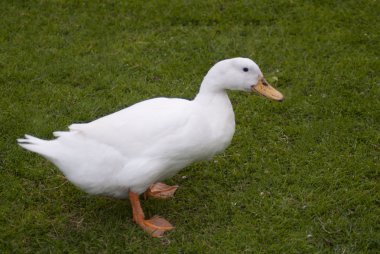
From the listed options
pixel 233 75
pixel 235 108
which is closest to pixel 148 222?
pixel 233 75

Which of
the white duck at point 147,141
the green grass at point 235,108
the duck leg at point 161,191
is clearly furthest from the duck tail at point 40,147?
the duck leg at point 161,191

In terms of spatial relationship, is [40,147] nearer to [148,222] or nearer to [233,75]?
[148,222]

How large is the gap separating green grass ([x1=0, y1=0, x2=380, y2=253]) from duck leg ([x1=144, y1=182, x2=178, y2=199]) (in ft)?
0.22

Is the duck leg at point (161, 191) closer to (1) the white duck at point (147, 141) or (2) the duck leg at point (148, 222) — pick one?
(2) the duck leg at point (148, 222)

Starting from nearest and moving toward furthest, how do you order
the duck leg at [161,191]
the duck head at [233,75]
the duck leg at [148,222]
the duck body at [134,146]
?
the duck body at [134,146], the duck head at [233,75], the duck leg at [148,222], the duck leg at [161,191]

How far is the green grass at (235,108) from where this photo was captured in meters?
3.73

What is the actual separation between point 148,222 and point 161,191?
1.44 feet

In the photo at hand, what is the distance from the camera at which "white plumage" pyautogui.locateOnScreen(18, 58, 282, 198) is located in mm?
3455

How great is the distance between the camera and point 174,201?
412 centimetres

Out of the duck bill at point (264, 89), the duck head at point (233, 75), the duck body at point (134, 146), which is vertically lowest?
the duck body at point (134, 146)

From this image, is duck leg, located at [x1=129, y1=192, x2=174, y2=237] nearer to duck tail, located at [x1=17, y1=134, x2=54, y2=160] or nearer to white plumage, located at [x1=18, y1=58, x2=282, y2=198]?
white plumage, located at [x1=18, y1=58, x2=282, y2=198]

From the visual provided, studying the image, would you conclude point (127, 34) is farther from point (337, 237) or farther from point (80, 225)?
point (337, 237)

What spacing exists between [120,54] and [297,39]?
231 cm

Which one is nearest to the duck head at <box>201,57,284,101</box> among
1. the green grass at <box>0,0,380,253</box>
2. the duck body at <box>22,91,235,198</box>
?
the duck body at <box>22,91,235,198</box>
